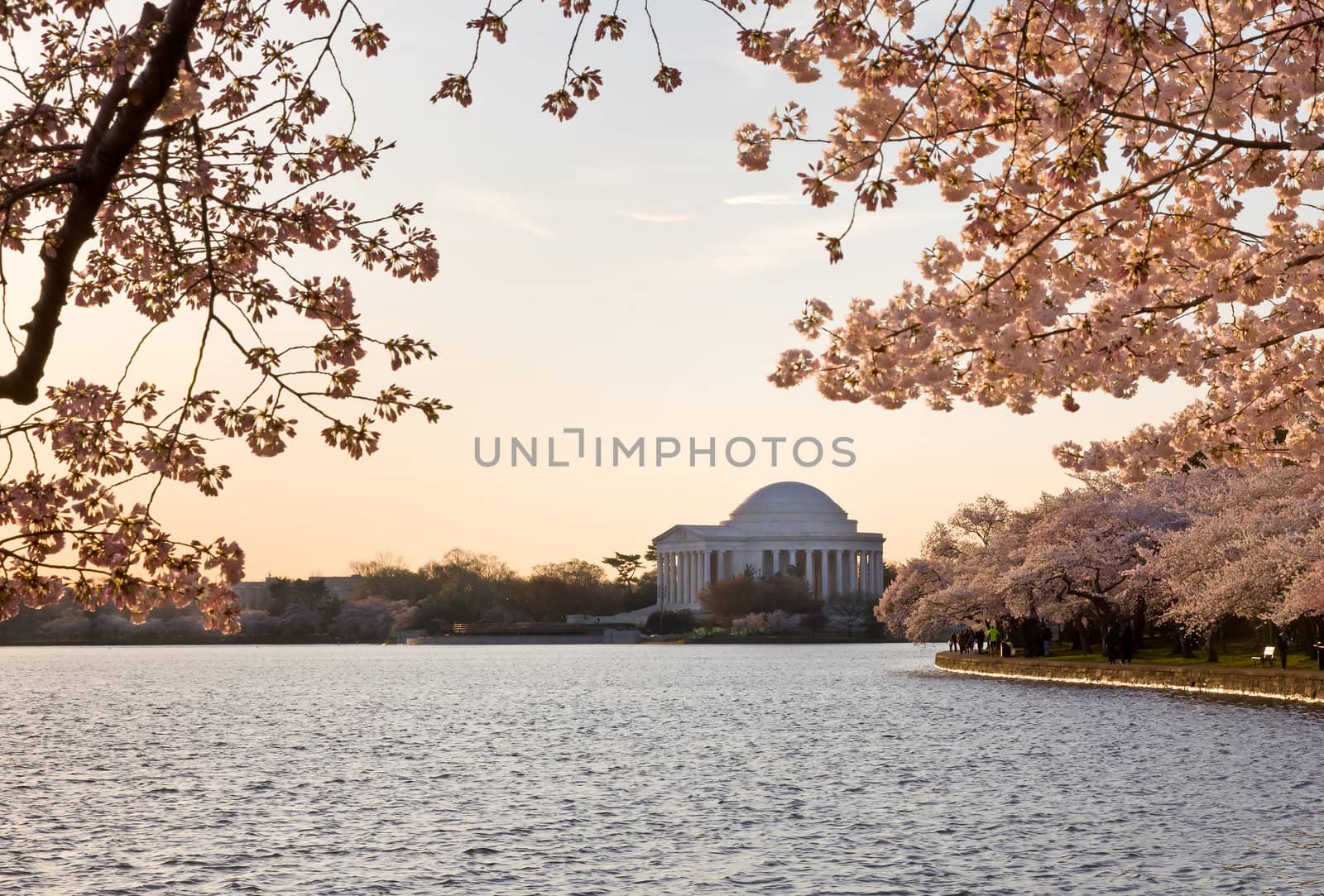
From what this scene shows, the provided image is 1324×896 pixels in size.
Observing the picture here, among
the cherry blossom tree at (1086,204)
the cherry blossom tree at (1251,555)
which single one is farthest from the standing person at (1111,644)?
the cherry blossom tree at (1086,204)

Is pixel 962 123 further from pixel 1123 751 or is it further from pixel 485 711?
pixel 485 711

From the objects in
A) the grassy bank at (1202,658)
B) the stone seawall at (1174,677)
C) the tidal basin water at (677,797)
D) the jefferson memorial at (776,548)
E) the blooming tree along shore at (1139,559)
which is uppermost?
the jefferson memorial at (776,548)

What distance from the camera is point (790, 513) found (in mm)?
192125

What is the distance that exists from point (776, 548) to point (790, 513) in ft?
21.9

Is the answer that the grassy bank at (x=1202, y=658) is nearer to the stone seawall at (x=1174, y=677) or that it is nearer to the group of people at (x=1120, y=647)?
the group of people at (x=1120, y=647)

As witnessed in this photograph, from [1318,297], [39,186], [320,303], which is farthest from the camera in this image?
[1318,297]

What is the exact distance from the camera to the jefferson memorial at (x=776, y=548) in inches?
7338

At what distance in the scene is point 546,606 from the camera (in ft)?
547

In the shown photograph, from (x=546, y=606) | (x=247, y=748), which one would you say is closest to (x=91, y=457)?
(x=247, y=748)

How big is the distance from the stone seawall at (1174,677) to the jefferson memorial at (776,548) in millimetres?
118075

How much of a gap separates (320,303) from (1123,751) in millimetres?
23866

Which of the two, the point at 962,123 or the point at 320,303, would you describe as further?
the point at 962,123

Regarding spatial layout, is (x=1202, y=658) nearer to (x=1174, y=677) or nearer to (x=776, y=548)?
(x=1174, y=677)

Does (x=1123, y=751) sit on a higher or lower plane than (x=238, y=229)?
lower
